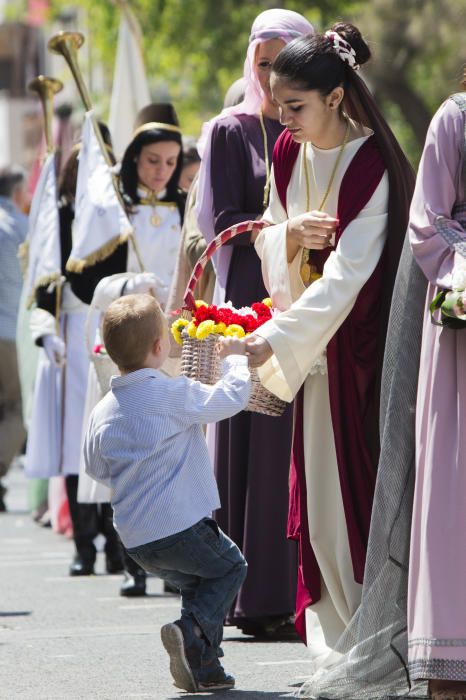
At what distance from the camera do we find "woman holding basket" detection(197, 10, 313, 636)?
6.84 metres

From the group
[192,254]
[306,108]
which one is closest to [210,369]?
[306,108]

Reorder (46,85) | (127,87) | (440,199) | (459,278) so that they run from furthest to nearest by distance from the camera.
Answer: (127,87) → (46,85) → (440,199) → (459,278)

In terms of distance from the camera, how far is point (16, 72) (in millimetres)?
67312

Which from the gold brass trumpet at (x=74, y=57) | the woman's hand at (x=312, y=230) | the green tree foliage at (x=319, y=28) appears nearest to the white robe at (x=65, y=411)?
the gold brass trumpet at (x=74, y=57)

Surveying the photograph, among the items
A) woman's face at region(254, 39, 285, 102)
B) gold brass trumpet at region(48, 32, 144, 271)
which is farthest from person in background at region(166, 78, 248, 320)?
gold brass trumpet at region(48, 32, 144, 271)

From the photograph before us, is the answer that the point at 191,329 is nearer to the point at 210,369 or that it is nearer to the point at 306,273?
the point at 210,369

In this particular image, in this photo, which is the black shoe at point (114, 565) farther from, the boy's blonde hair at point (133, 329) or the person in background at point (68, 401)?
the boy's blonde hair at point (133, 329)

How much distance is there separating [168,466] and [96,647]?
4.75ft

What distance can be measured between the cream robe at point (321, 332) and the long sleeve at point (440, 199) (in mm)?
373

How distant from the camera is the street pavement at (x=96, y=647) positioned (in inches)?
229

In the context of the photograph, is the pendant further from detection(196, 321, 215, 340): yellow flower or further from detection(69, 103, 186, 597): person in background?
detection(69, 103, 186, 597): person in background

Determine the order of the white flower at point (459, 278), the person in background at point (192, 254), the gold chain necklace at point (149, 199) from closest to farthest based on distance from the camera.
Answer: the white flower at point (459, 278) → the person in background at point (192, 254) → the gold chain necklace at point (149, 199)

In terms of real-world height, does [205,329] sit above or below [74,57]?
below

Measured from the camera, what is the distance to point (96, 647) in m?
6.78
